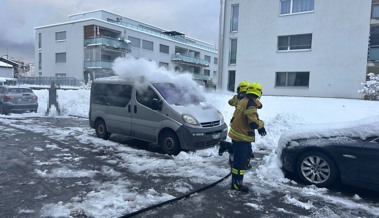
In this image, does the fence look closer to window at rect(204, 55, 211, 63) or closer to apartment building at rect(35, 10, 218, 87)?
apartment building at rect(35, 10, 218, 87)

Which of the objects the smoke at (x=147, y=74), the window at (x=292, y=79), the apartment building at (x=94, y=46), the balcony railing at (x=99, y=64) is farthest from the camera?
the apartment building at (x=94, y=46)

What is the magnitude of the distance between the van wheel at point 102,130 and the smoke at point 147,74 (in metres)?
1.73

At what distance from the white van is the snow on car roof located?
217 centimetres

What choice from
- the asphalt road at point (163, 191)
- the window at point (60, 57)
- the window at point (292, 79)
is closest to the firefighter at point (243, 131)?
the asphalt road at point (163, 191)

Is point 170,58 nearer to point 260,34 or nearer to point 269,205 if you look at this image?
point 260,34

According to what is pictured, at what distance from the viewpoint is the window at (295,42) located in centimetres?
2025

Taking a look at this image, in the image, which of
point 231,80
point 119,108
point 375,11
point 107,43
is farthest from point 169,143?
point 107,43

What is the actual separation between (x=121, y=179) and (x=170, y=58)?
47030 millimetres

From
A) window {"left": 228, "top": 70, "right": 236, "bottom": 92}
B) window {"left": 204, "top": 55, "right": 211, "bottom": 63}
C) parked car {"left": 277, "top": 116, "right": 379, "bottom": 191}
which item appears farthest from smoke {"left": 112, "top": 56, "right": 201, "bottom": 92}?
window {"left": 204, "top": 55, "right": 211, "bottom": 63}

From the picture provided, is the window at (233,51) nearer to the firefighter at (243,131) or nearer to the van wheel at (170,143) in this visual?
the van wheel at (170,143)

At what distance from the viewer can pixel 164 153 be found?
25.6 ft

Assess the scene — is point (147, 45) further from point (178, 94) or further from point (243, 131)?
point (243, 131)

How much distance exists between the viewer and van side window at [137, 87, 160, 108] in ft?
26.5

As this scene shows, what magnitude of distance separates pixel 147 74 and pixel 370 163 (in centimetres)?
576
